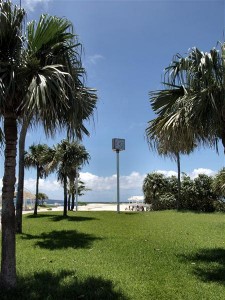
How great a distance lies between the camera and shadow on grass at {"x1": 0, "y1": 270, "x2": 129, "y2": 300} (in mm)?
6125

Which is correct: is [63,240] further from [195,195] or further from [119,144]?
[195,195]

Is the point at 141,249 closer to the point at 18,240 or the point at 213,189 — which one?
the point at 18,240

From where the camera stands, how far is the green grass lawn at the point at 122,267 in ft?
20.9

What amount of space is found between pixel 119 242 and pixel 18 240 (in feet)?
12.8

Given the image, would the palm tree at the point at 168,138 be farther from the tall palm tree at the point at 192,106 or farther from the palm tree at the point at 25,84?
the palm tree at the point at 25,84

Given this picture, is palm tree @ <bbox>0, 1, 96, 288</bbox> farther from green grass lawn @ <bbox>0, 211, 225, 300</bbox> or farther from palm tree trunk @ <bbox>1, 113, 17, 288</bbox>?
green grass lawn @ <bbox>0, 211, 225, 300</bbox>

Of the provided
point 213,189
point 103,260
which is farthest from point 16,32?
point 213,189

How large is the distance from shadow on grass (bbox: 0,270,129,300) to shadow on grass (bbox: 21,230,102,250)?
4384 millimetres

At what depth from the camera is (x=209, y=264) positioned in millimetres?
8617

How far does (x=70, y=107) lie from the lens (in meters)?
6.70

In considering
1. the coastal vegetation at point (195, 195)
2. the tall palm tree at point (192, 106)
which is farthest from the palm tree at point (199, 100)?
the coastal vegetation at point (195, 195)

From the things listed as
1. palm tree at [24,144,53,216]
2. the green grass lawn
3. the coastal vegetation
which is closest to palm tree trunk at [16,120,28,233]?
the green grass lawn

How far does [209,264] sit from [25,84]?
561cm

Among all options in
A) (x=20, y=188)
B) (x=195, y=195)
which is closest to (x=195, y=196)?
(x=195, y=195)
